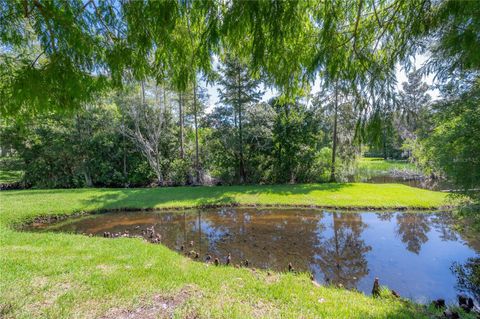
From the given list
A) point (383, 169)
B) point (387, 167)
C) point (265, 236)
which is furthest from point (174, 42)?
point (387, 167)

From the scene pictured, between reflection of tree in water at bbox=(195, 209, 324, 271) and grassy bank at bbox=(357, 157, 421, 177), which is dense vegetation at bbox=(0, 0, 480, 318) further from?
grassy bank at bbox=(357, 157, 421, 177)

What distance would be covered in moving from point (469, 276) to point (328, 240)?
9.69ft

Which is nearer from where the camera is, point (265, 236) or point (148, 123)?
point (265, 236)

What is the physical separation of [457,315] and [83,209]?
37.1 feet

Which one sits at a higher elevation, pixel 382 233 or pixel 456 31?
pixel 456 31

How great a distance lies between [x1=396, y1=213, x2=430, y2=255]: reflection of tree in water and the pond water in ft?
0.07

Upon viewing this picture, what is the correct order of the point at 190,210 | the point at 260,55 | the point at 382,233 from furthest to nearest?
1. the point at 190,210
2. the point at 382,233
3. the point at 260,55

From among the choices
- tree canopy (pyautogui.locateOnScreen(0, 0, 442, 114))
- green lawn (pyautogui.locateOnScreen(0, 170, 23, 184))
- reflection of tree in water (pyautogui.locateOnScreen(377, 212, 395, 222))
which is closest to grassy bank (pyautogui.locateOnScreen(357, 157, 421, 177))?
reflection of tree in water (pyautogui.locateOnScreen(377, 212, 395, 222))

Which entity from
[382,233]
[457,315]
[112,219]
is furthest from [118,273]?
[382,233]

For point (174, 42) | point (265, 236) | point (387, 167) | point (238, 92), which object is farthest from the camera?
point (387, 167)

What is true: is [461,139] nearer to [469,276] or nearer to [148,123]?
[469,276]

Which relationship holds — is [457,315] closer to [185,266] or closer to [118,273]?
[185,266]

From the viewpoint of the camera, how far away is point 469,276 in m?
5.00

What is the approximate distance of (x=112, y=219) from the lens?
916cm
